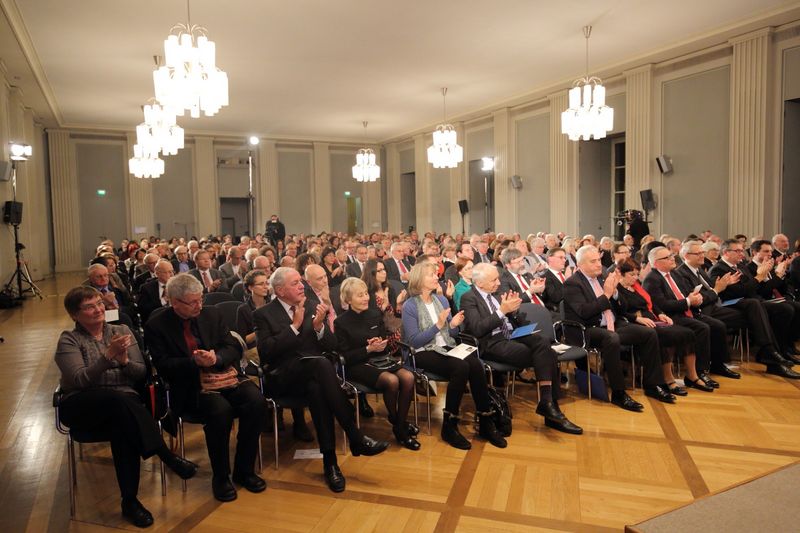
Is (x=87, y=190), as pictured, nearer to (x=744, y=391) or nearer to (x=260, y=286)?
(x=260, y=286)

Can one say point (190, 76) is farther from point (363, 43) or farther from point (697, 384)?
point (697, 384)

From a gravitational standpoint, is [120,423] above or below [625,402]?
above

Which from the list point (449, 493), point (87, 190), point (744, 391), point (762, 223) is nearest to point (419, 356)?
point (449, 493)

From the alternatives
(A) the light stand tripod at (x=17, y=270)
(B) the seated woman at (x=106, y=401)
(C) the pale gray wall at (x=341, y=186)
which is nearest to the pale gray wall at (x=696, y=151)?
(B) the seated woman at (x=106, y=401)

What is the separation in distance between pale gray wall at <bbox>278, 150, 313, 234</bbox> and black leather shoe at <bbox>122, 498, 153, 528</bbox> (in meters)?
16.5

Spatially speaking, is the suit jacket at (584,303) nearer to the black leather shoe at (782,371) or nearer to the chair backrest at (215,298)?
the black leather shoe at (782,371)

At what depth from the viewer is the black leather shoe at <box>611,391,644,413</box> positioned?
4.22 m

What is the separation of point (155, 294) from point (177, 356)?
259cm

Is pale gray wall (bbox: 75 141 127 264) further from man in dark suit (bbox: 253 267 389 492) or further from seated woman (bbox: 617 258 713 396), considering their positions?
seated woman (bbox: 617 258 713 396)

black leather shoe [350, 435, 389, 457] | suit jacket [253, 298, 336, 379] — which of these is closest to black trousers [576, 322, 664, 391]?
black leather shoe [350, 435, 389, 457]

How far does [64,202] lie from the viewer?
16375 millimetres

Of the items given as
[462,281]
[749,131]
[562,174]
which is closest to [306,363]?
[462,281]

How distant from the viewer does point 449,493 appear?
9.95 ft

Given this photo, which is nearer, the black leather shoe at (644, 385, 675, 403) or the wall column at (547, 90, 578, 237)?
the black leather shoe at (644, 385, 675, 403)
